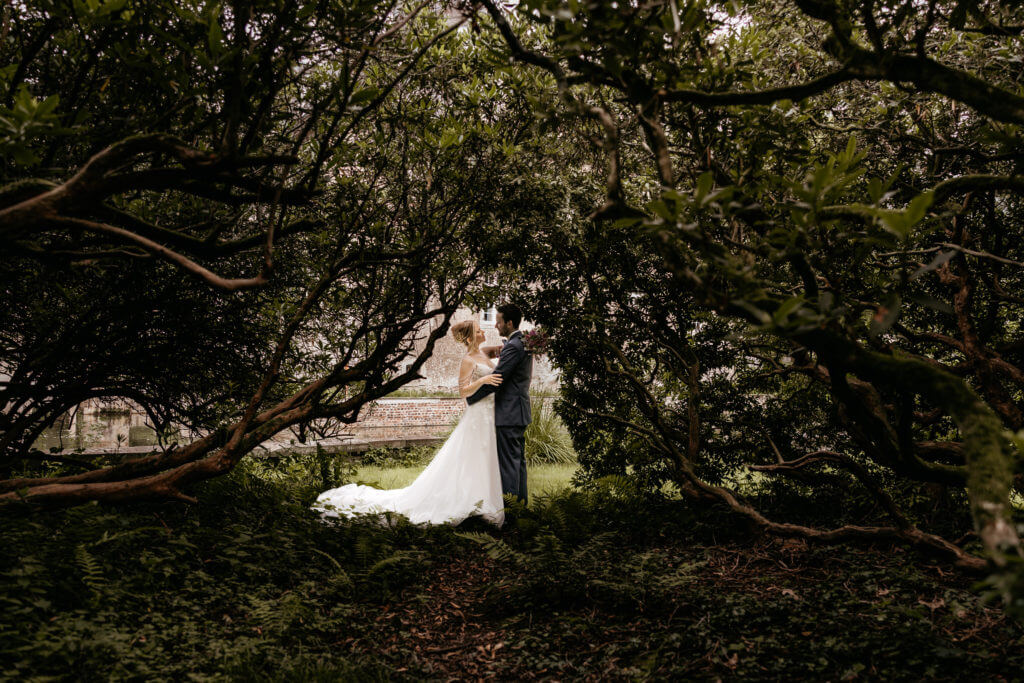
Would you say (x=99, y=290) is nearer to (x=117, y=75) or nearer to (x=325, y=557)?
(x=117, y=75)

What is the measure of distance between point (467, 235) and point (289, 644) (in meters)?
3.76

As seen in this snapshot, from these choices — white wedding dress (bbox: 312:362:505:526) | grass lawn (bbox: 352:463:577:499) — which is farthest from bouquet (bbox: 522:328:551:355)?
grass lawn (bbox: 352:463:577:499)

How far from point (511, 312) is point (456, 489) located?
92.2 inches

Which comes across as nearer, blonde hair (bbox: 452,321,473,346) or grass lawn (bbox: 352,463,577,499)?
blonde hair (bbox: 452,321,473,346)

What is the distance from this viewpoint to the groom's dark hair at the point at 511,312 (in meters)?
7.43

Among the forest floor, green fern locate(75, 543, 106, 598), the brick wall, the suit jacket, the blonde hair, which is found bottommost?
the forest floor

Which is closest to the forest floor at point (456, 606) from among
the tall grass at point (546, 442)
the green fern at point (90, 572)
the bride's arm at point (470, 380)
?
the green fern at point (90, 572)

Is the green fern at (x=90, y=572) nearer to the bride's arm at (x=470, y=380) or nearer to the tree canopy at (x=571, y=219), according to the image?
the tree canopy at (x=571, y=219)

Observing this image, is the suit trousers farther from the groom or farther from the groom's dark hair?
the groom's dark hair

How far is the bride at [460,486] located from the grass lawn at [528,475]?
2.00 m

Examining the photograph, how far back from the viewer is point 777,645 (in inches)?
149

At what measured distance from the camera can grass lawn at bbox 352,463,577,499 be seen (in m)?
10.3

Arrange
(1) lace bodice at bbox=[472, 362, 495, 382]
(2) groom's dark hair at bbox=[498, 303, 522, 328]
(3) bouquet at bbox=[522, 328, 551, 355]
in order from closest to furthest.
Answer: (3) bouquet at bbox=[522, 328, 551, 355] < (2) groom's dark hair at bbox=[498, 303, 522, 328] < (1) lace bodice at bbox=[472, 362, 495, 382]

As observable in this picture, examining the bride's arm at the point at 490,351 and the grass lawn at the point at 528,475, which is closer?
the bride's arm at the point at 490,351
